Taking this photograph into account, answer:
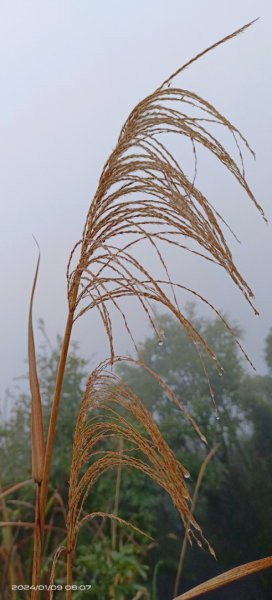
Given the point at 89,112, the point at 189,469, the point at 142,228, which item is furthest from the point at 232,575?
the point at 89,112

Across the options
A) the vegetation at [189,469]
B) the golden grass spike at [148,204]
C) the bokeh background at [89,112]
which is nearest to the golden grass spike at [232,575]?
the golden grass spike at [148,204]

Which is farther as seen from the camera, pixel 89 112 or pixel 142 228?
pixel 89 112

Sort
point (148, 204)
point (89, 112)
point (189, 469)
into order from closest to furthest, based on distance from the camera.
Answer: point (148, 204) → point (189, 469) → point (89, 112)

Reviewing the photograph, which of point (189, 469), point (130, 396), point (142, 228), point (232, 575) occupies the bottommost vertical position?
point (232, 575)

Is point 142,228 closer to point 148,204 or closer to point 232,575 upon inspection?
point 148,204

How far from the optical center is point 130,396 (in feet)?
2.02

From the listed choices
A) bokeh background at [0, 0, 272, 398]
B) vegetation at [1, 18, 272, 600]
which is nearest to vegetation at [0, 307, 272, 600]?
vegetation at [1, 18, 272, 600]

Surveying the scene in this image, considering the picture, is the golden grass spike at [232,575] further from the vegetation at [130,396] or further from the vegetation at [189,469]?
the vegetation at [189,469]

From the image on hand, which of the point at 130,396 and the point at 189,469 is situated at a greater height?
the point at 189,469

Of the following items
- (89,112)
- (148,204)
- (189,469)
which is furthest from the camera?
(89,112)

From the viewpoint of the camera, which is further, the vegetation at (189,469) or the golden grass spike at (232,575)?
the vegetation at (189,469)

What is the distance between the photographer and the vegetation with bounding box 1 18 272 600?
0.57 meters

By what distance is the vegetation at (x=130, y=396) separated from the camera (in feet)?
1.88

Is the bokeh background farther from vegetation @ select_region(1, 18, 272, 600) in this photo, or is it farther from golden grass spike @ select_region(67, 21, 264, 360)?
golden grass spike @ select_region(67, 21, 264, 360)
